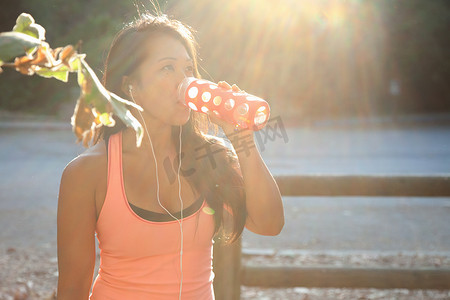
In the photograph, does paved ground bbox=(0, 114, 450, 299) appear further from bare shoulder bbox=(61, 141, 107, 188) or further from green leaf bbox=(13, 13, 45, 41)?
green leaf bbox=(13, 13, 45, 41)

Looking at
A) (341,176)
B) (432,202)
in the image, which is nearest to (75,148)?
(432,202)

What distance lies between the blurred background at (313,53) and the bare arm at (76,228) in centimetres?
1884

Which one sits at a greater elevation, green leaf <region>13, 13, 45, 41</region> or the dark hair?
green leaf <region>13, 13, 45, 41</region>

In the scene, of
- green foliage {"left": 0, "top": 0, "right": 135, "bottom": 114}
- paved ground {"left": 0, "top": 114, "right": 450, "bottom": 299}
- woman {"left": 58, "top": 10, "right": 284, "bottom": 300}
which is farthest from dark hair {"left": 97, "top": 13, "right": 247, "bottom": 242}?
green foliage {"left": 0, "top": 0, "right": 135, "bottom": 114}

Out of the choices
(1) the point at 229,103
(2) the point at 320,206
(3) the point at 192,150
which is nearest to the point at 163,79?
(1) the point at 229,103

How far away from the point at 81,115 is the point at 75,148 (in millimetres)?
14133

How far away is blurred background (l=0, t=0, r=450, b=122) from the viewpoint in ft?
68.9

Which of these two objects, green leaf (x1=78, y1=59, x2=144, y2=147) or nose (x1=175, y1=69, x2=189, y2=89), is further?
nose (x1=175, y1=69, x2=189, y2=89)

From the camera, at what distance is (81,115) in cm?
58

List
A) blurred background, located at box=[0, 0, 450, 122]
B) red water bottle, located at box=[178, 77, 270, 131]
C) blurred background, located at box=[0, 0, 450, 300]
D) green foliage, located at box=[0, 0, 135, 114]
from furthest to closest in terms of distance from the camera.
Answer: green foliage, located at box=[0, 0, 135, 114] < blurred background, located at box=[0, 0, 450, 122] < blurred background, located at box=[0, 0, 450, 300] < red water bottle, located at box=[178, 77, 270, 131]

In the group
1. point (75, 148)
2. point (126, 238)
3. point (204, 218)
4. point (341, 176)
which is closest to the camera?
point (126, 238)

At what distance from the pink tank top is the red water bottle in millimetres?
341

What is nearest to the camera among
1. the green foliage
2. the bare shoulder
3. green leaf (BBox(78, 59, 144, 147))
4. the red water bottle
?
green leaf (BBox(78, 59, 144, 147))

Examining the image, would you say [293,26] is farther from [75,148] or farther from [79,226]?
[79,226]
